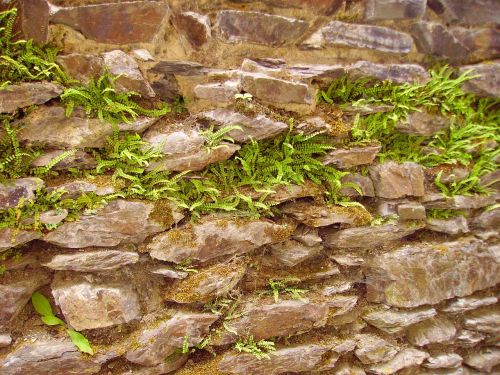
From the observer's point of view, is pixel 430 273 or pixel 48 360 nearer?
pixel 48 360

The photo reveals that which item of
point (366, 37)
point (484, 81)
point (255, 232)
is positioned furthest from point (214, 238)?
point (484, 81)

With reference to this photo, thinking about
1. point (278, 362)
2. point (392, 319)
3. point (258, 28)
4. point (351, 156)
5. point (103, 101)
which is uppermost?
point (258, 28)

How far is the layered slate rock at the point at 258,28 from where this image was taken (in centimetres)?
400

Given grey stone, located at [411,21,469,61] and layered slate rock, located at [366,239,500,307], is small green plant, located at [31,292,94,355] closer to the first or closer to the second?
layered slate rock, located at [366,239,500,307]

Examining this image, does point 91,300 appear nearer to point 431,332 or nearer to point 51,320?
point 51,320

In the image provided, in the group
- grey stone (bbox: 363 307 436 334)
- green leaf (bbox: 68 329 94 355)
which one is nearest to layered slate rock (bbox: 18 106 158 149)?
green leaf (bbox: 68 329 94 355)

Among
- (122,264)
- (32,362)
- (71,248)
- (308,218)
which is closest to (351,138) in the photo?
(308,218)

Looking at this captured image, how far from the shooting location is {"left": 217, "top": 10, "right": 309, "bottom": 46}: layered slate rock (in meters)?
4.00

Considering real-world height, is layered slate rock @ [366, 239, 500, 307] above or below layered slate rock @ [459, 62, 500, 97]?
below

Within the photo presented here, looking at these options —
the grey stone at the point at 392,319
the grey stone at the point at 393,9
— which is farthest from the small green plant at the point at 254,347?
the grey stone at the point at 393,9

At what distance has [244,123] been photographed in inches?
155

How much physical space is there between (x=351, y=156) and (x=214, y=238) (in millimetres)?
1815

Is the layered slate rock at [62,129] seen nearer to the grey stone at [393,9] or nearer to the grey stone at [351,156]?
the grey stone at [351,156]

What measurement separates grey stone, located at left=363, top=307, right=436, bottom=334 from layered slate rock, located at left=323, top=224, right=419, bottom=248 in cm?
84
